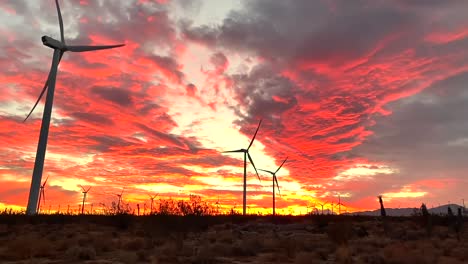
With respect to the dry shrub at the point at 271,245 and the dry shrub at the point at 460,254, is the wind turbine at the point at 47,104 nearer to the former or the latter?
the dry shrub at the point at 271,245

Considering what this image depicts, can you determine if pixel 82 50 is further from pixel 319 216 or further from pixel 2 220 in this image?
pixel 319 216

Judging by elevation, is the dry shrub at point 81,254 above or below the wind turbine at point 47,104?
below

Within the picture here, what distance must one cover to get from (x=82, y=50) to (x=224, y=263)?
52440 mm

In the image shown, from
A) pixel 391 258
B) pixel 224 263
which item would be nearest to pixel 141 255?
pixel 224 263

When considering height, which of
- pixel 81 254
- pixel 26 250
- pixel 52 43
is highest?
pixel 52 43

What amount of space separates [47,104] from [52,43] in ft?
39.1

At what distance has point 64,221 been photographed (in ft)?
162

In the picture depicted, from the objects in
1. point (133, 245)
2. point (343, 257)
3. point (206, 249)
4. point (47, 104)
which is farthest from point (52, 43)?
point (343, 257)

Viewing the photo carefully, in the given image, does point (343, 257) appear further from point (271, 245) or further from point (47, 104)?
point (47, 104)

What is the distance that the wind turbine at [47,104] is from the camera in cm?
4944

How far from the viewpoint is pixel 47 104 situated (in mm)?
54156

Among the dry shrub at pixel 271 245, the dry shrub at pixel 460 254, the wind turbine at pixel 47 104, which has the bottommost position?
the dry shrub at pixel 460 254

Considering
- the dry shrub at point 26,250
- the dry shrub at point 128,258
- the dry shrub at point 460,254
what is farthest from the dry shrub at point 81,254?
the dry shrub at point 460,254

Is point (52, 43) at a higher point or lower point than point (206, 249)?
higher
